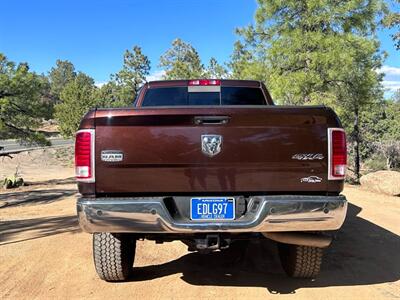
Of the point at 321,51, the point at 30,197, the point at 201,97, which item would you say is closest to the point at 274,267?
the point at 201,97

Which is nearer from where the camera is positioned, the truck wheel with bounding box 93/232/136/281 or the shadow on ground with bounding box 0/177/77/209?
the truck wheel with bounding box 93/232/136/281

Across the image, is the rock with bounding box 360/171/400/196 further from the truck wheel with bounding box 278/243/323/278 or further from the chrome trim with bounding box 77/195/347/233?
the chrome trim with bounding box 77/195/347/233

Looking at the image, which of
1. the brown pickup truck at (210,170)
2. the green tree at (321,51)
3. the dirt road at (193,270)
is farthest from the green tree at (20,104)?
the brown pickup truck at (210,170)

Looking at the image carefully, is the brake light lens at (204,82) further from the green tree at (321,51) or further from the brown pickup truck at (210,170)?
the green tree at (321,51)

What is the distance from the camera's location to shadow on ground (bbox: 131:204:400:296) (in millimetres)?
4742

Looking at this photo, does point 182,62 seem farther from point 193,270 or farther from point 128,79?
point 193,270

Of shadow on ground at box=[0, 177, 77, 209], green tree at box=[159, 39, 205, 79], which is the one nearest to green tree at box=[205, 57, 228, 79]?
green tree at box=[159, 39, 205, 79]

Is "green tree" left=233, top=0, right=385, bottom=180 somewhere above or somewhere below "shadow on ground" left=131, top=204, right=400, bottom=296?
above

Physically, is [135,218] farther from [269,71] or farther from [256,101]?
[269,71]

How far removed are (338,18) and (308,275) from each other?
1417cm

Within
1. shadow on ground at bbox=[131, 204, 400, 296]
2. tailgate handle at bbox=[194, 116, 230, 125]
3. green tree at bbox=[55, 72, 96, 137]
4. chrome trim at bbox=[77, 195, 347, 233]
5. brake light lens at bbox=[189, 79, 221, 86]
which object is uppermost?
green tree at bbox=[55, 72, 96, 137]

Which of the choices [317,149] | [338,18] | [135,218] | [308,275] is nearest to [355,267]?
[308,275]

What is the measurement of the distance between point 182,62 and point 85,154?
103 ft

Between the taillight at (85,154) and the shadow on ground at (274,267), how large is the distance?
59.2 inches
